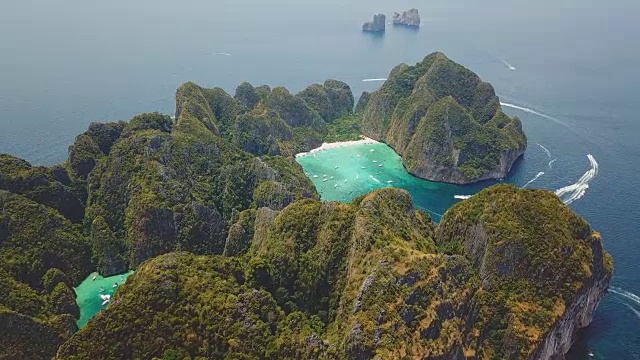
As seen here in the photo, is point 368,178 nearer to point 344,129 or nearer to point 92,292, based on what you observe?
point 344,129

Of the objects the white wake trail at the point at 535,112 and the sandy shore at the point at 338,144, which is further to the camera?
the white wake trail at the point at 535,112

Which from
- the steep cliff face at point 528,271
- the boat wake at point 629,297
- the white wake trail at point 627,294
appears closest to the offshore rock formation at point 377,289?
the steep cliff face at point 528,271

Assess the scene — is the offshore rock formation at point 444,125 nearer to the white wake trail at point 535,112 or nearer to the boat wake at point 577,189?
the boat wake at point 577,189

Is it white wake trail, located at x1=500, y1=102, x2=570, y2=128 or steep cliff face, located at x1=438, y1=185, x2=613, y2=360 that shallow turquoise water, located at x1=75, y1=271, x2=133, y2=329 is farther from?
white wake trail, located at x1=500, y1=102, x2=570, y2=128

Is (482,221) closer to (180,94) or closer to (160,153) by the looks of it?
(160,153)

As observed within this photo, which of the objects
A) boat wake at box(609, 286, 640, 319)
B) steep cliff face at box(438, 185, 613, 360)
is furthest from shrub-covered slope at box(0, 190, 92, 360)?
boat wake at box(609, 286, 640, 319)

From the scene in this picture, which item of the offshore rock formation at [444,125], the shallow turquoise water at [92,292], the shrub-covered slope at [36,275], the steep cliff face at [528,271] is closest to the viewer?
the shrub-covered slope at [36,275]
